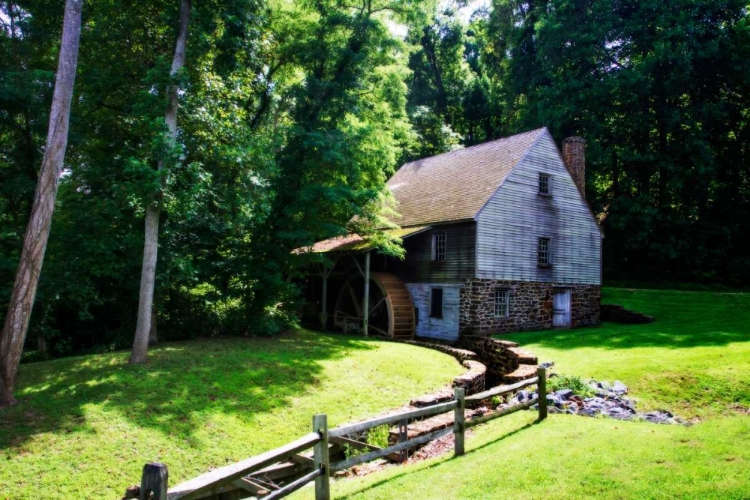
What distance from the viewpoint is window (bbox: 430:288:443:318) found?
21.6 metres

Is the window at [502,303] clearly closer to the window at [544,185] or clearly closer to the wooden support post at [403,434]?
the window at [544,185]

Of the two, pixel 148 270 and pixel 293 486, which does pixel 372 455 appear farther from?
pixel 148 270

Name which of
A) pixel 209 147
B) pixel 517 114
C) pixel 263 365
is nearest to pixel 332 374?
pixel 263 365

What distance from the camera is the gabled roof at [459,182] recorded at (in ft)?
70.0

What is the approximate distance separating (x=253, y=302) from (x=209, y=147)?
5.89m

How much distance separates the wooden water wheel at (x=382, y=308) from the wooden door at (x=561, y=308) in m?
6.75

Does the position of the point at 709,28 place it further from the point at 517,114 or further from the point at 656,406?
the point at 656,406

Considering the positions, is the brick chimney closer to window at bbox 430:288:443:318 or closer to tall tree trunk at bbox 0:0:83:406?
window at bbox 430:288:443:318

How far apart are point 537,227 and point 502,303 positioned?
153 inches

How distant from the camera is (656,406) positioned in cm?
1023

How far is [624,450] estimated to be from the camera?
22.1 feet

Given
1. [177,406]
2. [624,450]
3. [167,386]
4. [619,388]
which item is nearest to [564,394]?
[619,388]

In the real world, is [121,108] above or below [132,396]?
above

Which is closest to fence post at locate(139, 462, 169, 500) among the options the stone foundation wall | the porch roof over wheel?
the porch roof over wheel
